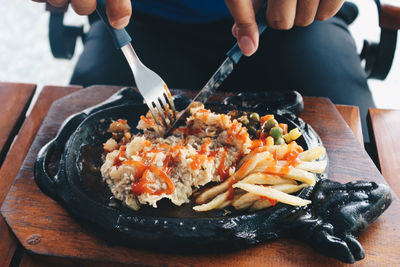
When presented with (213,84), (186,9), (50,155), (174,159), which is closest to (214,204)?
(174,159)

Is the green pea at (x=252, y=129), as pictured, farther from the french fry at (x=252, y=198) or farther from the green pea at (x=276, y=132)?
the french fry at (x=252, y=198)

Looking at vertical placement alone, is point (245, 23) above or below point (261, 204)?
above

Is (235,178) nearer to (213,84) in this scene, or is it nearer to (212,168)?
(212,168)

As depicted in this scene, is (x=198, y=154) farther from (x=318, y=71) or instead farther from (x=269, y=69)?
(x=318, y=71)

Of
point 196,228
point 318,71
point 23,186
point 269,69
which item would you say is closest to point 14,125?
point 23,186

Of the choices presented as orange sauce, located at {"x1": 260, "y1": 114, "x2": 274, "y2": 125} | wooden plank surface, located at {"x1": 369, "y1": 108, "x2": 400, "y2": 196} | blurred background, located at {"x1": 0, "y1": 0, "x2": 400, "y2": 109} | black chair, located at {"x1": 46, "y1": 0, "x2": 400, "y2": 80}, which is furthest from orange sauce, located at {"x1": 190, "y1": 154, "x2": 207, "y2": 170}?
blurred background, located at {"x1": 0, "y1": 0, "x2": 400, "y2": 109}

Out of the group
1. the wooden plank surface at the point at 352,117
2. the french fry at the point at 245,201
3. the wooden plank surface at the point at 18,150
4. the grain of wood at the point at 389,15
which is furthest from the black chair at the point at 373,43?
the french fry at the point at 245,201
